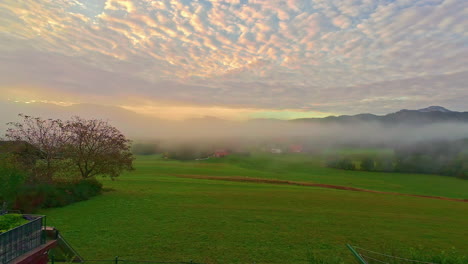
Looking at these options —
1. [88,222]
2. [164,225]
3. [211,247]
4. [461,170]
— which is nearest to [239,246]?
[211,247]

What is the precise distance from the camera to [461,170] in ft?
311

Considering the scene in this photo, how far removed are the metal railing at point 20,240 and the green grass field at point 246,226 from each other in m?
6.25

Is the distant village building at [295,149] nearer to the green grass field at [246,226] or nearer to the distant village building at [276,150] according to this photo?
the distant village building at [276,150]

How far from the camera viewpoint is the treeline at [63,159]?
99.2 ft

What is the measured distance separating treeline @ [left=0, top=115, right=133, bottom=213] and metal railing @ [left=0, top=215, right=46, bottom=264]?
21.1 metres

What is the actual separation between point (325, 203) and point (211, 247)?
78.8 feet

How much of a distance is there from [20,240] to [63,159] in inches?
1257

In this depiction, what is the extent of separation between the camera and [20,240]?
10.6 m

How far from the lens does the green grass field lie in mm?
18703

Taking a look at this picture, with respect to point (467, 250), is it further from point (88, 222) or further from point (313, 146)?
point (313, 146)

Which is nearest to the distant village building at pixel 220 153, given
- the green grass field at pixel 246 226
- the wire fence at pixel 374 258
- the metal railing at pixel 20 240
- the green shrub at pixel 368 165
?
the green shrub at pixel 368 165

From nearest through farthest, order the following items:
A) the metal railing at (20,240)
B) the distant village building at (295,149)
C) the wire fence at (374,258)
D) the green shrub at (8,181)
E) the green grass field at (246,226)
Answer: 1. the metal railing at (20,240)
2. the wire fence at (374,258)
3. the green grass field at (246,226)
4. the green shrub at (8,181)
5. the distant village building at (295,149)

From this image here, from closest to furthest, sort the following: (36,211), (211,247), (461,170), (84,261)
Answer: (84,261) < (211,247) < (36,211) < (461,170)

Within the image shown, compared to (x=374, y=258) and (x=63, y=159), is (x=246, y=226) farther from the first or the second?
(x=63, y=159)
